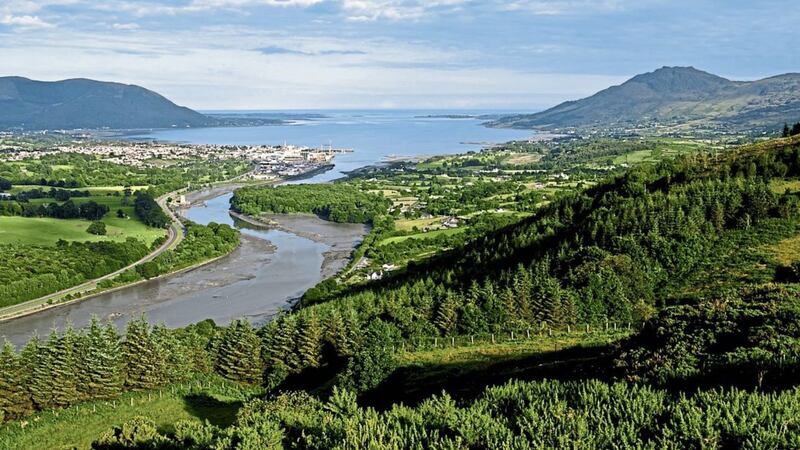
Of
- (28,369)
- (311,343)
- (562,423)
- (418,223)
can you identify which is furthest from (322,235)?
(562,423)

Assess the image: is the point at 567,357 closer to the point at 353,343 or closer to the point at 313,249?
the point at 353,343

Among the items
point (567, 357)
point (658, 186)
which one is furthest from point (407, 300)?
point (658, 186)

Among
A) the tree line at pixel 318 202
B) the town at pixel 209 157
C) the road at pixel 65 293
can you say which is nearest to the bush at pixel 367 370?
the road at pixel 65 293

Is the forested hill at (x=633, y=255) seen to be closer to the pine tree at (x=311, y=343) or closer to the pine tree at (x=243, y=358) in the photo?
the pine tree at (x=311, y=343)

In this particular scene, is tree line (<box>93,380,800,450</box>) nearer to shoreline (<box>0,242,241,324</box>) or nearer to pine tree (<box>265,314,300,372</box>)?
pine tree (<box>265,314,300,372</box>)

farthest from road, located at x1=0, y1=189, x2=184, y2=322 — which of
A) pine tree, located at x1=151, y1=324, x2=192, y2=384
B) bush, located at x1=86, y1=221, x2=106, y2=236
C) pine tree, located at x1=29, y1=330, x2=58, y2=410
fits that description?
pine tree, located at x1=151, y1=324, x2=192, y2=384

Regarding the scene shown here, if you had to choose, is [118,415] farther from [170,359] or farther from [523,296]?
[523,296]
